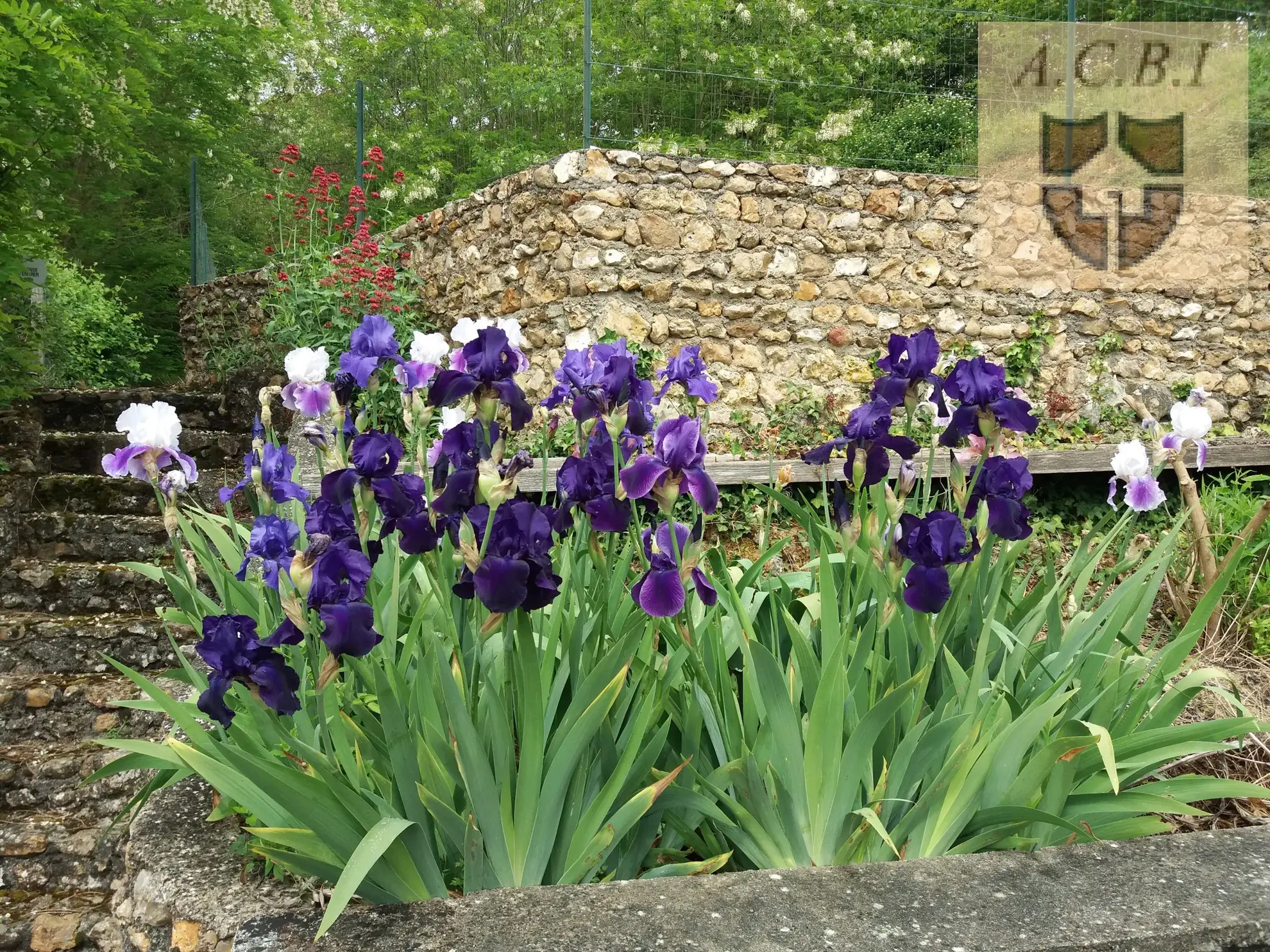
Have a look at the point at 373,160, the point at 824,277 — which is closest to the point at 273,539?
the point at 824,277

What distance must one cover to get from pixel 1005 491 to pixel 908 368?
0.26 metres

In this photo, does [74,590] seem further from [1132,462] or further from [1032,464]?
[1032,464]

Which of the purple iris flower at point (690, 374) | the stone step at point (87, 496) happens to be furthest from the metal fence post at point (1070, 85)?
the stone step at point (87, 496)

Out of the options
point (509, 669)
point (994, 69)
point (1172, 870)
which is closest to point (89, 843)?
point (509, 669)

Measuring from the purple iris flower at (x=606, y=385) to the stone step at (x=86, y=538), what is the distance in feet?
11.1

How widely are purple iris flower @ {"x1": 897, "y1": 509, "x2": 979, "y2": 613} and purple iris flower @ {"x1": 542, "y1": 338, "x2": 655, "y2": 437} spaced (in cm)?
47

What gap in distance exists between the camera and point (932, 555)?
1.41 m

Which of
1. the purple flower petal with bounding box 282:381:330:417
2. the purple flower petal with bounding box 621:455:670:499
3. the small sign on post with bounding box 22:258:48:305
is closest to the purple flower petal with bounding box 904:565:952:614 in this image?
the purple flower petal with bounding box 621:455:670:499

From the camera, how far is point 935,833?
1440 millimetres

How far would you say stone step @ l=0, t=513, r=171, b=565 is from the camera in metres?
4.23

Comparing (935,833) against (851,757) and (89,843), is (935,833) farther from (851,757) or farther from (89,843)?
(89,843)

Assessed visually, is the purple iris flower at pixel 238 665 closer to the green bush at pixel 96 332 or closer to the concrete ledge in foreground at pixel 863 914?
the concrete ledge in foreground at pixel 863 914

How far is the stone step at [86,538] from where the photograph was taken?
4230mm

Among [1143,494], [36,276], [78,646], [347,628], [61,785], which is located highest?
[36,276]
